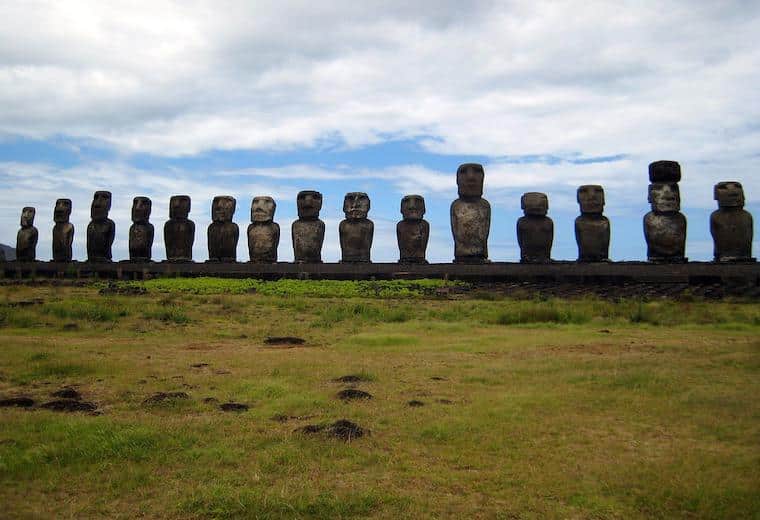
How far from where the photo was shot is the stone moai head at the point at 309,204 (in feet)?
71.8

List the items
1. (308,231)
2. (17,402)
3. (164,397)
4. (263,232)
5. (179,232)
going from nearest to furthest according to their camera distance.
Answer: (17,402), (164,397), (308,231), (263,232), (179,232)

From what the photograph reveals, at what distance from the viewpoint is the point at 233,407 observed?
588cm

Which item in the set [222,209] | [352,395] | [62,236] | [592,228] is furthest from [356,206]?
[352,395]

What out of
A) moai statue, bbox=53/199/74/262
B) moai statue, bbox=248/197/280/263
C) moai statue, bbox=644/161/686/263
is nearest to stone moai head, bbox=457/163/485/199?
moai statue, bbox=644/161/686/263

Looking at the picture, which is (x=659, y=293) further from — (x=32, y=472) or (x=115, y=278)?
(x=115, y=278)

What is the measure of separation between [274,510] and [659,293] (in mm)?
13830

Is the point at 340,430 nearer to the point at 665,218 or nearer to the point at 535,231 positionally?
the point at 535,231

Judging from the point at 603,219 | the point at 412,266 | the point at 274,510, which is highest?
the point at 603,219

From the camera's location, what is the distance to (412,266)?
20047 mm

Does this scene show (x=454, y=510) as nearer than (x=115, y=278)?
Yes

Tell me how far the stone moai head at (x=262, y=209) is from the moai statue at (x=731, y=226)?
11778 millimetres

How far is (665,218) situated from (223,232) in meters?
12.2

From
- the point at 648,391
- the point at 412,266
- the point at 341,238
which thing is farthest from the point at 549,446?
the point at 341,238

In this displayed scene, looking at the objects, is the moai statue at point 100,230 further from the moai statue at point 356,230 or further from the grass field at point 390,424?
the grass field at point 390,424
